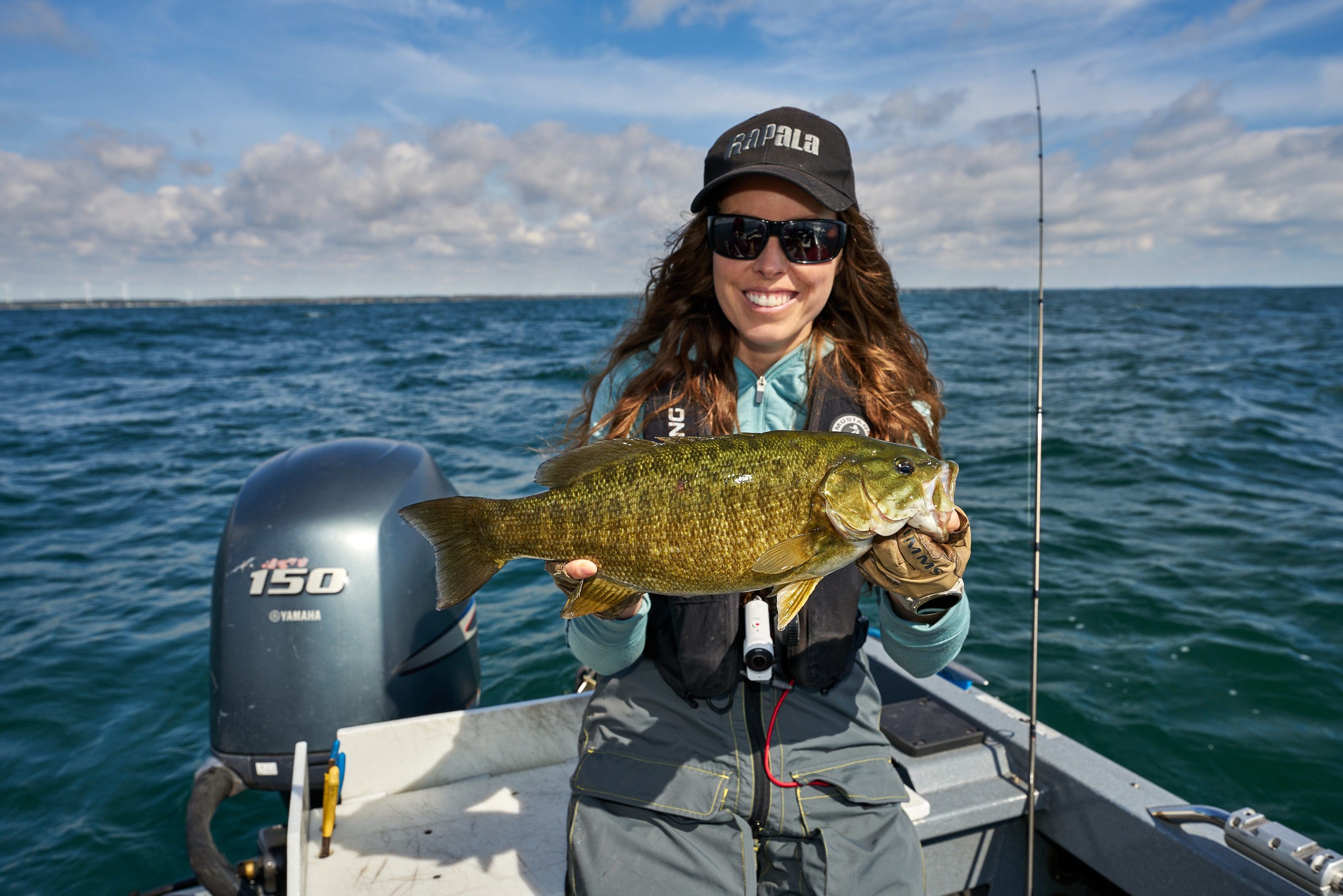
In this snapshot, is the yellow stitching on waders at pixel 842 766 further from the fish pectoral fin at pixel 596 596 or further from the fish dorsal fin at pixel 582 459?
the fish dorsal fin at pixel 582 459

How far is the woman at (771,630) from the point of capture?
277cm

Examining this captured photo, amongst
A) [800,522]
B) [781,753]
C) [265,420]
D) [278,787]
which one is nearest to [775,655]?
[781,753]

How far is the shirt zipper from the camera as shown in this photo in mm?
2867

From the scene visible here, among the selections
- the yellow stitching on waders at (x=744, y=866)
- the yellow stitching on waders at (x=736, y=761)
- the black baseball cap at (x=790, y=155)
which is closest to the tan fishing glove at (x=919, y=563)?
the yellow stitching on waders at (x=736, y=761)

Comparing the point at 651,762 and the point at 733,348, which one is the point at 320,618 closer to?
the point at 651,762

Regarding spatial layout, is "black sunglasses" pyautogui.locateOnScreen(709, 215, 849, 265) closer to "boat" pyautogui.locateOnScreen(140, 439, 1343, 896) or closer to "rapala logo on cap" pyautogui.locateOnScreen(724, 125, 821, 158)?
"rapala logo on cap" pyautogui.locateOnScreen(724, 125, 821, 158)

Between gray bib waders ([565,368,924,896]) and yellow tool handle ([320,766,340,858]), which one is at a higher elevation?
gray bib waders ([565,368,924,896])

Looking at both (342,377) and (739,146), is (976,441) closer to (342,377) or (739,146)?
(739,146)

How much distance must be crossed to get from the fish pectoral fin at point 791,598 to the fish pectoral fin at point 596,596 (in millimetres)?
491

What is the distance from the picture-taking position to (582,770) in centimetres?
301

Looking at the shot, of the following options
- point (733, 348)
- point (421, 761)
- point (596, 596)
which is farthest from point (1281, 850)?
point (421, 761)

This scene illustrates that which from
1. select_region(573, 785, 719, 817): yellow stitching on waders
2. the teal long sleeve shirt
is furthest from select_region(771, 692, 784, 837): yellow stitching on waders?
the teal long sleeve shirt

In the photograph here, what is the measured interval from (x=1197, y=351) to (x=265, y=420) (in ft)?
114

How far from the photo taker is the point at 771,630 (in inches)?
119
